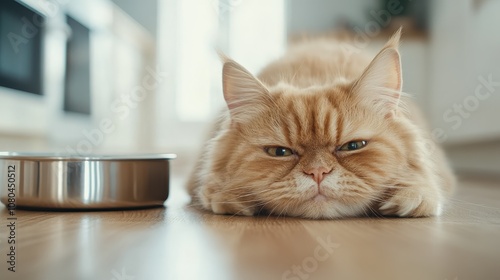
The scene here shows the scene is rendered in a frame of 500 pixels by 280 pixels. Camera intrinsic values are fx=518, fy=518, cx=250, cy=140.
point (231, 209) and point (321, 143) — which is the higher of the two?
point (321, 143)

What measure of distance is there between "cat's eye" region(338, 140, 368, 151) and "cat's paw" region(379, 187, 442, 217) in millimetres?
157

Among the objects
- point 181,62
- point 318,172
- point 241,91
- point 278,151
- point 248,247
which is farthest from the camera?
point 181,62

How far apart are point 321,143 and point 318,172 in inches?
3.9

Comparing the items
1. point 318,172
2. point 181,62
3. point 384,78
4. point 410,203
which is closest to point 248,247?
point 318,172

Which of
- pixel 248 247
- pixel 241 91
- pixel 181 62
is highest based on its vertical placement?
pixel 181 62

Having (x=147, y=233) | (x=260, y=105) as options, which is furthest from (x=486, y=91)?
(x=147, y=233)

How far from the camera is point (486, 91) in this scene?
10.6 feet

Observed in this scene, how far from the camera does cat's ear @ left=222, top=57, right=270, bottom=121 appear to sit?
1451 mm

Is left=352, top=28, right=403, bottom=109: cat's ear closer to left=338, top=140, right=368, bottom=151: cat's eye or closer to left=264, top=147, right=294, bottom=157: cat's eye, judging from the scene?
left=338, top=140, right=368, bottom=151: cat's eye

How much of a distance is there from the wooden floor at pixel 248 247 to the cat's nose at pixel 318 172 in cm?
11

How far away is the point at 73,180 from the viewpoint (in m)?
1.43

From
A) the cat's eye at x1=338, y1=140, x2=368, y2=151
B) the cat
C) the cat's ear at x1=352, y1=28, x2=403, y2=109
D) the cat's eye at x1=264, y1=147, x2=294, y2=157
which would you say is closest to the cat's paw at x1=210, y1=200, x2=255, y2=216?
the cat

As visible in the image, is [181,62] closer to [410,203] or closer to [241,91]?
[241,91]

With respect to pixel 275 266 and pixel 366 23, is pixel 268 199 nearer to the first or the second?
pixel 275 266
